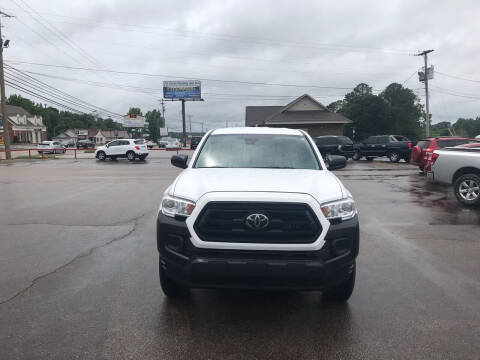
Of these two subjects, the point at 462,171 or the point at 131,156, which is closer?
the point at 462,171

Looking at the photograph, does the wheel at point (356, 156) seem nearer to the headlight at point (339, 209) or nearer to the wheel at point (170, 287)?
the headlight at point (339, 209)

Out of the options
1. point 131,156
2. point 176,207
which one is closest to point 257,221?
point 176,207

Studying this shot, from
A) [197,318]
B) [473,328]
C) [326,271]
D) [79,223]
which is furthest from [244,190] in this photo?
[79,223]

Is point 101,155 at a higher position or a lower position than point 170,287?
higher

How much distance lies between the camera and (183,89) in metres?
65.4

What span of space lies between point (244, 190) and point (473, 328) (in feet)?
7.61

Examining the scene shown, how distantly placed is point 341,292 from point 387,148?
24383 millimetres

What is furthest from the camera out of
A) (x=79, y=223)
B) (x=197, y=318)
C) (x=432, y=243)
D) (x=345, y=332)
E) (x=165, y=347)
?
(x=79, y=223)

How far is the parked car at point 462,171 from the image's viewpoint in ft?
30.8

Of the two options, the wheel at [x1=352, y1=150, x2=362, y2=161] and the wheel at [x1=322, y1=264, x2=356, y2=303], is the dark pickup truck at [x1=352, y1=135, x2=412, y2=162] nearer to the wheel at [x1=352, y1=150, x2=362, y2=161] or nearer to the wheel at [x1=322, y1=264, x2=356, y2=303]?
the wheel at [x1=352, y1=150, x2=362, y2=161]

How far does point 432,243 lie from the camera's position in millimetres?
6227

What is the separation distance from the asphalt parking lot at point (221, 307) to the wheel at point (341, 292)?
0.26 ft

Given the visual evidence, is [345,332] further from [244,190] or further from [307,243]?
[244,190]

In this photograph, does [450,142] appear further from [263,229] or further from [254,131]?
[263,229]
